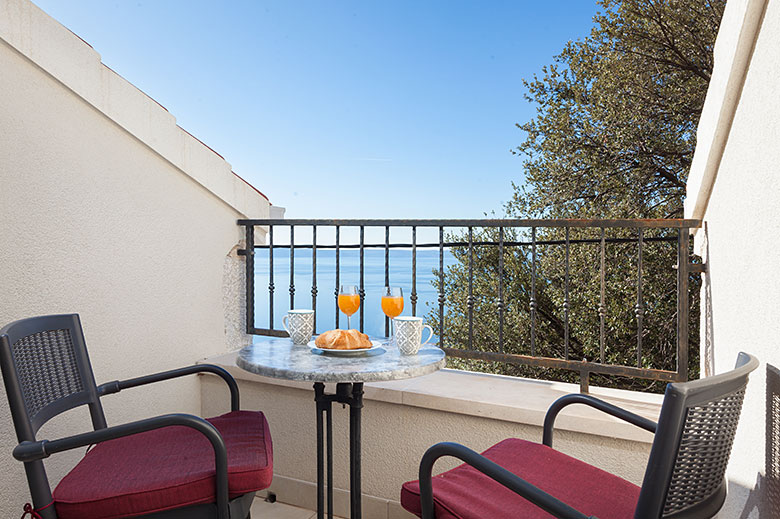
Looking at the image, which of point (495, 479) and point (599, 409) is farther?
point (599, 409)

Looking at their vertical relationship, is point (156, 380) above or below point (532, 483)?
above

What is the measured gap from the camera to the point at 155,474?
4.31ft

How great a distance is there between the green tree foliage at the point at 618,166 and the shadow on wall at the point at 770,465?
516 cm

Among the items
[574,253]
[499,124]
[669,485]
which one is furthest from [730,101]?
[499,124]

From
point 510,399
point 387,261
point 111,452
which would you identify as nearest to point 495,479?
point 510,399

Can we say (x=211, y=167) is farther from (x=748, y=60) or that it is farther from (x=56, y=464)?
(x=748, y=60)

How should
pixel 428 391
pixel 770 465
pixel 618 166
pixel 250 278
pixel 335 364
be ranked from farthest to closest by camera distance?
pixel 618 166, pixel 250 278, pixel 428 391, pixel 335 364, pixel 770 465

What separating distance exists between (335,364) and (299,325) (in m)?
0.36

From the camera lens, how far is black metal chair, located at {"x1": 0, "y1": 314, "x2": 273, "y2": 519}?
1.23 meters

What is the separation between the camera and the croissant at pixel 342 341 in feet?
5.22

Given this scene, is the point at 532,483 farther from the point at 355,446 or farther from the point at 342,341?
the point at 342,341

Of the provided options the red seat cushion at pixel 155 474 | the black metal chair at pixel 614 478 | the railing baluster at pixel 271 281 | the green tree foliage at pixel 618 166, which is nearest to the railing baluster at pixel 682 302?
the black metal chair at pixel 614 478

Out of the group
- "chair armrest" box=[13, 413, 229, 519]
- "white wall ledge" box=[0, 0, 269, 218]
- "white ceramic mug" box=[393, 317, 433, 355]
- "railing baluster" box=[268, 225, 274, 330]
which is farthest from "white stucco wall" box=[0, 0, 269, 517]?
"white ceramic mug" box=[393, 317, 433, 355]

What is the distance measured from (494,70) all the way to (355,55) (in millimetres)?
5143
